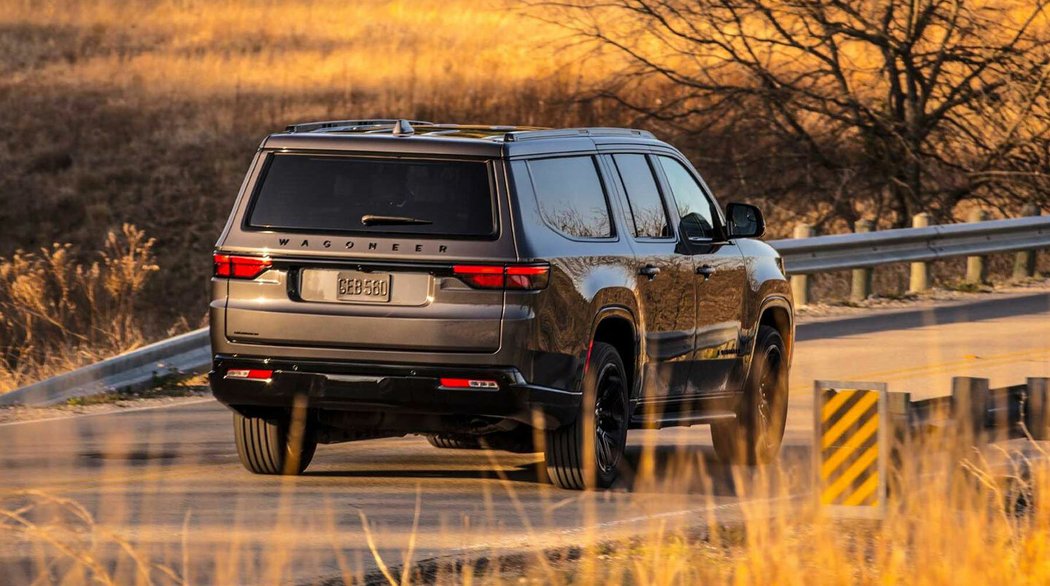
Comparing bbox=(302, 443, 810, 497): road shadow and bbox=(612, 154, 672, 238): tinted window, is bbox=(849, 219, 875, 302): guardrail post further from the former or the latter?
bbox=(612, 154, 672, 238): tinted window

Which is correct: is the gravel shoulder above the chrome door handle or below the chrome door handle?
below

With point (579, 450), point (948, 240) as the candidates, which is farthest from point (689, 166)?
point (948, 240)

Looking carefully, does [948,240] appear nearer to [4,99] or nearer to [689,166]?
[689,166]

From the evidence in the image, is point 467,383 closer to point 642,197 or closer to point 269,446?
point 269,446

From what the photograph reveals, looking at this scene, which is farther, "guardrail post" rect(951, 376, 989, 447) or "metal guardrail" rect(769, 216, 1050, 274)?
"metal guardrail" rect(769, 216, 1050, 274)

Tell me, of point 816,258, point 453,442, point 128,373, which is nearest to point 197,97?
point 816,258

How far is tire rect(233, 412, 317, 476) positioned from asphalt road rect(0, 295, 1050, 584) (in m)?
0.10

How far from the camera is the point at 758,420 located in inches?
433

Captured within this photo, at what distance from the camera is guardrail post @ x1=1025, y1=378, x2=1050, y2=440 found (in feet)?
29.8

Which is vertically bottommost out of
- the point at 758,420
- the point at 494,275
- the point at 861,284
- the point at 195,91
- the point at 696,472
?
the point at 696,472

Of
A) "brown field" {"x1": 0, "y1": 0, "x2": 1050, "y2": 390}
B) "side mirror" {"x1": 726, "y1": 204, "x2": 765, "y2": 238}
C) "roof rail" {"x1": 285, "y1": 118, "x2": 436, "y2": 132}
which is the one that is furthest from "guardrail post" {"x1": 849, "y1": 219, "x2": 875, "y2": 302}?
"roof rail" {"x1": 285, "y1": 118, "x2": 436, "y2": 132}

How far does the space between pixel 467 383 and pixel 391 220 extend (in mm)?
839

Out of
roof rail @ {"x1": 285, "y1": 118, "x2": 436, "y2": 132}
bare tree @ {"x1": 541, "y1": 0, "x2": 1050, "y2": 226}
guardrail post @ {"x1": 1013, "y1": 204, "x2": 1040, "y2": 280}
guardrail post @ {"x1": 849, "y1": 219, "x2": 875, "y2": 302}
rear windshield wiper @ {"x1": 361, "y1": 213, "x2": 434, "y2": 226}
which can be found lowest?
guardrail post @ {"x1": 849, "y1": 219, "x2": 875, "y2": 302}

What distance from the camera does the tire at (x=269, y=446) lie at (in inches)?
380
